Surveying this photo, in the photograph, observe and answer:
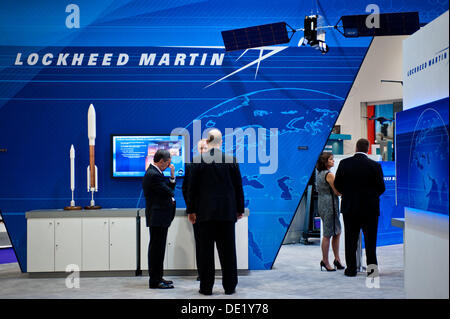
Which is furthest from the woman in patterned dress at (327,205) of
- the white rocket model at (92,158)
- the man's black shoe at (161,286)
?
the white rocket model at (92,158)

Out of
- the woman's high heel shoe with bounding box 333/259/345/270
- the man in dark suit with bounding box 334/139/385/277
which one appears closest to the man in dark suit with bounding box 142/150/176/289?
the man in dark suit with bounding box 334/139/385/277

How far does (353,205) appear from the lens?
6020 mm

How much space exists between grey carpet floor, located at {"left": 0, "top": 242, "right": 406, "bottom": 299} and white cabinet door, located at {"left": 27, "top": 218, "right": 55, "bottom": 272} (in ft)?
0.53

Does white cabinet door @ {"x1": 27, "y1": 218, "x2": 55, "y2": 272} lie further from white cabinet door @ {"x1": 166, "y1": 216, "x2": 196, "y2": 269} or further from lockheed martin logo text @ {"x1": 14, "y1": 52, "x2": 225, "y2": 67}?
lockheed martin logo text @ {"x1": 14, "y1": 52, "x2": 225, "y2": 67}

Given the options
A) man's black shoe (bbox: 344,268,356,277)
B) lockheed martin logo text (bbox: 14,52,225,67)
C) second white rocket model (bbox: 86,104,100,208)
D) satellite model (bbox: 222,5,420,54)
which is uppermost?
satellite model (bbox: 222,5,420,54)

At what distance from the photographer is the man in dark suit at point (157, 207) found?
17.9 ft

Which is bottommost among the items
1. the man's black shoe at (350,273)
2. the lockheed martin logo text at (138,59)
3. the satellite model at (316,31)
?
the man's black shoe at (350,273)

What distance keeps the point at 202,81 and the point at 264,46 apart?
0.91 meters

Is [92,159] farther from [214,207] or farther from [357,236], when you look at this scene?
[357,236]

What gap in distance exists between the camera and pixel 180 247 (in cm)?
646

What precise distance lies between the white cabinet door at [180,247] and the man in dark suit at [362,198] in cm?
183

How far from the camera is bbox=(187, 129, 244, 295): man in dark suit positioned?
517cm

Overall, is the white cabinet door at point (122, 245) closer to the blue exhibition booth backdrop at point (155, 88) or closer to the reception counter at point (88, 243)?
the reception counter at point (88, 243)
